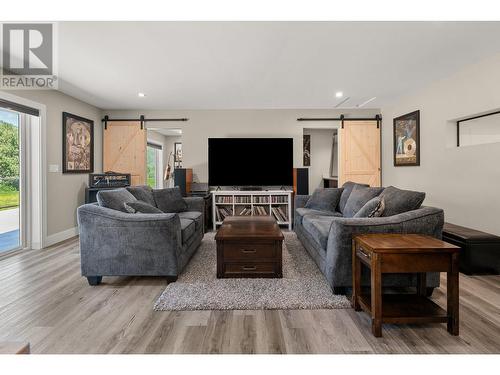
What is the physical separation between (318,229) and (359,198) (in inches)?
35.7

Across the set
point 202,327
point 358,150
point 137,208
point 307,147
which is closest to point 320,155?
point 307,147

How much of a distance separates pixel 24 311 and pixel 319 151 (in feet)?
22.7

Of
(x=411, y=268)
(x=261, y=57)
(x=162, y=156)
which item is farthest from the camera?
(x=162, y=156)

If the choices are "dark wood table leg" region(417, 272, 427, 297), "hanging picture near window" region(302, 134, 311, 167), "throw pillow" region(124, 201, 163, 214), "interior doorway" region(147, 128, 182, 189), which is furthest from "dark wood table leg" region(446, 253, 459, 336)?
"interior doorway" region(147, 128, 182, 189)

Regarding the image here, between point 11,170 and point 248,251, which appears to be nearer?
point 248,251

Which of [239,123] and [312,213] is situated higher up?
[239,123]

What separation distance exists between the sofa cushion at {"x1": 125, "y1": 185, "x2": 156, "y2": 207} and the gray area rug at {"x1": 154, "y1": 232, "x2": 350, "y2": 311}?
3.69 ft

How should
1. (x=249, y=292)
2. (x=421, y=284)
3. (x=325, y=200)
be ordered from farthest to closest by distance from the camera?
(x=325, y=200), (x=249, y=292), (x=421, y=284)

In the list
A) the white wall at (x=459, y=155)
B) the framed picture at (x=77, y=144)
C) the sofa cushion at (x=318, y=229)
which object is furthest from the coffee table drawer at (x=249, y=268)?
the framed picture at (x=77, y=144)

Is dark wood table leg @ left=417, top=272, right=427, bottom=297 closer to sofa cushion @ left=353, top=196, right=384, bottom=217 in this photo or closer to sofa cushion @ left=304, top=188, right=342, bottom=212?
sofa cushion @ left=353, top=196, right=384, bottom=217

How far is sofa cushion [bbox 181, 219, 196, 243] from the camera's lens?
287cm

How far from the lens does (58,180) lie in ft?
14.4

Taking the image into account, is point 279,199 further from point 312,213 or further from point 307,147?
point 307,147

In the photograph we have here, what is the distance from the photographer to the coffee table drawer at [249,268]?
2.67 metres
